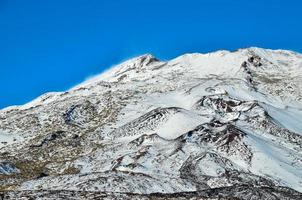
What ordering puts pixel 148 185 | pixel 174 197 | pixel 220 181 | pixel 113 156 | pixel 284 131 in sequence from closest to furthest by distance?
pixel 174 197 → pixel 148 185 → pixel 220 181 → pixel 113 156 → pixel 284 131

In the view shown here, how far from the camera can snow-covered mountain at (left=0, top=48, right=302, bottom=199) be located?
90.8 meters

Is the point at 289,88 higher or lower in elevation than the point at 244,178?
higher

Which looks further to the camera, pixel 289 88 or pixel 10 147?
pixel 289 88

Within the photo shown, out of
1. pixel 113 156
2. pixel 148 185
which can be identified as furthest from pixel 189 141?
pixel 148 185

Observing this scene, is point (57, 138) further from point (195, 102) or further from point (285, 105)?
point (285, 105)

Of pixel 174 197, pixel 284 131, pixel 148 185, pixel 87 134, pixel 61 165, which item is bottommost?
pixel 174 197

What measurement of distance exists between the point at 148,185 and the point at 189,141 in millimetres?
44831

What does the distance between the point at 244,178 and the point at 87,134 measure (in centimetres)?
4997

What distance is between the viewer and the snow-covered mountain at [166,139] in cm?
9081

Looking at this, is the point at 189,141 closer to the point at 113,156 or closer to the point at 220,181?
the point at 113,156

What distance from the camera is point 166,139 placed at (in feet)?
444

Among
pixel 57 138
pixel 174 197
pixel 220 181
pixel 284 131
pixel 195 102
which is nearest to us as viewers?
pixel 174 197

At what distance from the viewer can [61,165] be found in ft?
424

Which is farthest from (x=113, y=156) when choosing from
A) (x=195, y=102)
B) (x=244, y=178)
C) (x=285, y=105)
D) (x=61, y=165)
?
(x=285, y=105)
